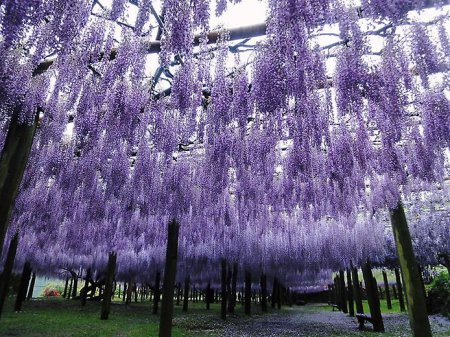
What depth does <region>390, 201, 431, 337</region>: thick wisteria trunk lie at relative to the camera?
25.1ft

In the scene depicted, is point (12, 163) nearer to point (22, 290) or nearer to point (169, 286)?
point (169, 286)

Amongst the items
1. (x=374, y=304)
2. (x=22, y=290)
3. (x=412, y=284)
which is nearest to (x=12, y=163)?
(x=412, y=284)

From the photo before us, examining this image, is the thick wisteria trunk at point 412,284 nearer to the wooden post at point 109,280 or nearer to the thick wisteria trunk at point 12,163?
the thick wisteria trunk at point 12,163

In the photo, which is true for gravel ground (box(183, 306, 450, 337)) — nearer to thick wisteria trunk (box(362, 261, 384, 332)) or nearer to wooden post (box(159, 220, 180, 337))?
thick wisteria trunk (box(362, 261, 384, 332))

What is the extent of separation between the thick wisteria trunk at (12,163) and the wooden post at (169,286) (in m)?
4.51

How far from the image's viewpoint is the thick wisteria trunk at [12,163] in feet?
16.6

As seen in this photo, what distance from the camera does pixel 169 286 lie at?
8.95 m

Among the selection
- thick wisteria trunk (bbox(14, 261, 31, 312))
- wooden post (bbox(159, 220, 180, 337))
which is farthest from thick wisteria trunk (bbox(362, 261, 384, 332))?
thick wisteria trunk (bbox(14, 261, 31, 312))

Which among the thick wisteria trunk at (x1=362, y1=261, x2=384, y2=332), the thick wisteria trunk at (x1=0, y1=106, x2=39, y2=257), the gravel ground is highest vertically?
the thick wisteria trunk at (x1=0, y1=106, x2=39, y2=257)

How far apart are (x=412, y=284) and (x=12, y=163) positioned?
8154 mm

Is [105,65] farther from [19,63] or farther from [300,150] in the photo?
[300,150]

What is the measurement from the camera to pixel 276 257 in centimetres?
1800

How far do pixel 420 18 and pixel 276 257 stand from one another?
14455 millimetres

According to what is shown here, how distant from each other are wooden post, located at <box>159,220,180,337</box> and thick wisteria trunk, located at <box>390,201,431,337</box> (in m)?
5.36
